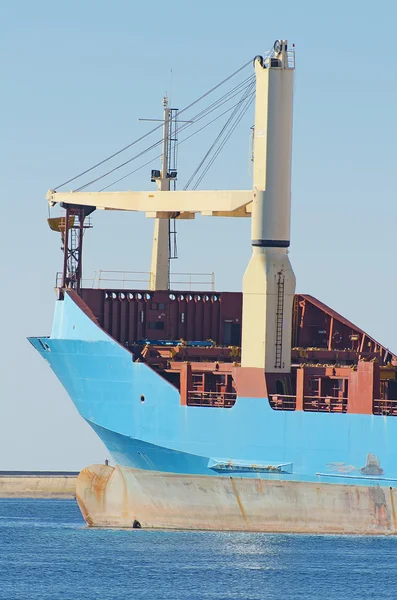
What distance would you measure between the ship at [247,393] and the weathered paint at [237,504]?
0.11 feet

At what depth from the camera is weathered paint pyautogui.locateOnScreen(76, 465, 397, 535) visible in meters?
42.4

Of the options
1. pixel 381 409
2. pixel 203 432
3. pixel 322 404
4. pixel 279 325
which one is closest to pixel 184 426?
pixel 203 432

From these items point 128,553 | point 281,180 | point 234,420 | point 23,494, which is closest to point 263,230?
point 281,180

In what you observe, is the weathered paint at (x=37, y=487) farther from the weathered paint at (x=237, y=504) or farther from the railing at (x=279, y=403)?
the railing at (x=279, y=403)

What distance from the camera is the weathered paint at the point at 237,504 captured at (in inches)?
1671

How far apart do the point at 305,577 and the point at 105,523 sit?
11037 millimetres

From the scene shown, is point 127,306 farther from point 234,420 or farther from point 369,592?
point 369,592

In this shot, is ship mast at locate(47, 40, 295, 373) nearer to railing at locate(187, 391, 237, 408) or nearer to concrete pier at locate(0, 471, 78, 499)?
railing at locate(187, 391, 237, 408)

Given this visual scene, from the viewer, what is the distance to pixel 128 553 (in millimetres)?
41500

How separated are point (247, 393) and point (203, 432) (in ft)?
4.72

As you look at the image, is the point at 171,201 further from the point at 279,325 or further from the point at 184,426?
the point at 184,426

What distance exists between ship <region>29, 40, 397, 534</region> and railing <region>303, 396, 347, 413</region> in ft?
0.20

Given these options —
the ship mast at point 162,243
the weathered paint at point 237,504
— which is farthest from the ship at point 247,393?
the ship mast at point 162,243

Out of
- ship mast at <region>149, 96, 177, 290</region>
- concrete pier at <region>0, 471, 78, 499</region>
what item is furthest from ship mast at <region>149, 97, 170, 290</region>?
concrete pier at <region>0, 471, 78, 499</region>
